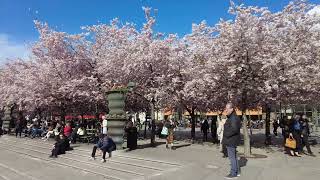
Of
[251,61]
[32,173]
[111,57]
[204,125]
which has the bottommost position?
[32,173]

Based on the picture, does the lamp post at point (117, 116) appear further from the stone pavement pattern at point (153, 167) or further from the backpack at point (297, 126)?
the backpack at point (297, 126)

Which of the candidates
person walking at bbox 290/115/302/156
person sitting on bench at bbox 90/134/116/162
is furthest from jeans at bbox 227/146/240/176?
person sitting on bench at bbox 90/134/116/162

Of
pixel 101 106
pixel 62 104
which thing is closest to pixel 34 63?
pixel 62 104

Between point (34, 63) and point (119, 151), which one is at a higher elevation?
point (34, 63)

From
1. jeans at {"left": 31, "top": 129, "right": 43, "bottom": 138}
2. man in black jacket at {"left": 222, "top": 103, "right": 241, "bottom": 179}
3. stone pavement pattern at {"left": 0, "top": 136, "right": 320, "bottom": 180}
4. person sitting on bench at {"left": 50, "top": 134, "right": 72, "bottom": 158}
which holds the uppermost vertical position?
man in black jacket at {"left": 222, "top": 103, "right": 241, "bottom": 179}

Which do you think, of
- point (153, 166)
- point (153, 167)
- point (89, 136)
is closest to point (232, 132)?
point (153, 167)

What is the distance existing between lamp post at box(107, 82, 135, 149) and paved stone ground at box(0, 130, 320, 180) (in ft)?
4.15

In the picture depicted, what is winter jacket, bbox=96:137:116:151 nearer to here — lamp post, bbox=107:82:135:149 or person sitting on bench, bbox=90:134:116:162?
person sitting on bench, bbox=90:134:116:162

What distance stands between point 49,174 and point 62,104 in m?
15.2

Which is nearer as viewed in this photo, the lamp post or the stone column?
the lamp post

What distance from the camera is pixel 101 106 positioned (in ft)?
98.6

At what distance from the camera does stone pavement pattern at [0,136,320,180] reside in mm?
11469

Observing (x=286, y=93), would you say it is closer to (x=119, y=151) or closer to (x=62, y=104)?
(x=119, y=151)

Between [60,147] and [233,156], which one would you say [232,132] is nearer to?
[233,156]
